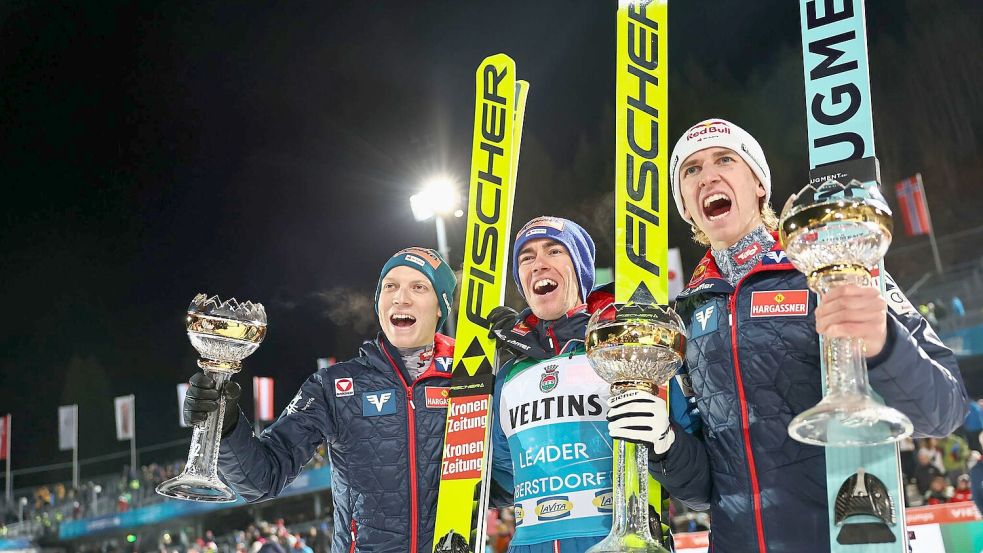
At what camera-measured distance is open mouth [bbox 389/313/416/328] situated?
363cm

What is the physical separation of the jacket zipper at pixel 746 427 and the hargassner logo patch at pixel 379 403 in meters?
1.57

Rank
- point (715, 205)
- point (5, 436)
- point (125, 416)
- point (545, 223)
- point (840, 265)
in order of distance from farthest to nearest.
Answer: point (125, 416) < point (5, 436) < point (545, 223) < point (715, 205) < point (840, 265)

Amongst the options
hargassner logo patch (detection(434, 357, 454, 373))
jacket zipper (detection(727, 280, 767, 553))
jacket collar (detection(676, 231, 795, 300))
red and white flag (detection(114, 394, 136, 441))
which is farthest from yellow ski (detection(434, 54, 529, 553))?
red and white flag (detection(114, 394, 136, 441))

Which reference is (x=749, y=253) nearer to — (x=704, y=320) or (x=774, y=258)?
(x=774, y=258)

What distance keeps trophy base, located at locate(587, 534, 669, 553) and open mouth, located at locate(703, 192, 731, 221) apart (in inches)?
40.9

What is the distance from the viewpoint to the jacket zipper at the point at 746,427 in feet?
7.38

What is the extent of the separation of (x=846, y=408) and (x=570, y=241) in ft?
5.40

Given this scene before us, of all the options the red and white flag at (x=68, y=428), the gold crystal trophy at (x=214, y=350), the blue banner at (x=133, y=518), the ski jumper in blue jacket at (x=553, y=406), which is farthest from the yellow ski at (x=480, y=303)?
the red and white flag at (x=68, y=428)

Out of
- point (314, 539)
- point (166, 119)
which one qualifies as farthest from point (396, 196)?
point (314, 539)

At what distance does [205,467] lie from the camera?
2.79 m

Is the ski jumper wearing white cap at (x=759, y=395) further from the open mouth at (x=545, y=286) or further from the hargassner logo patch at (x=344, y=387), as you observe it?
the hargassner logo patch at (x=344, y=387)

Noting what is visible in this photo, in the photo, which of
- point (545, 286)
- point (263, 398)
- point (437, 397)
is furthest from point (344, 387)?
point (263, 398)

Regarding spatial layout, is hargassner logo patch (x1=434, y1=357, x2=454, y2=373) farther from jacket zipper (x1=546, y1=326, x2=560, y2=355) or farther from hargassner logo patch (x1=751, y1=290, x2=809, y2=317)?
hargassner logo patch (x1=751, y1=290, x2=809, y2=317)

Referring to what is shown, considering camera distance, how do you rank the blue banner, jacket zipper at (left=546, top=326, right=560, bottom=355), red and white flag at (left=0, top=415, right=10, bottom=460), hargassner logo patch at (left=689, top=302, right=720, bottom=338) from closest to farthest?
1. hargassner logo patch at (left=689, top=302, right=720, bottom=338)
2. jacket zipper at (left=546, top=326, right=560, bottom=355)
3. the blue banner
4. red and white flag at (left=0, top=415, right=10, bottom=460)
